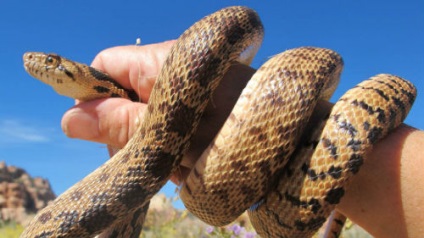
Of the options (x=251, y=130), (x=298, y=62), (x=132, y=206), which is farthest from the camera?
(x=132, y=206)

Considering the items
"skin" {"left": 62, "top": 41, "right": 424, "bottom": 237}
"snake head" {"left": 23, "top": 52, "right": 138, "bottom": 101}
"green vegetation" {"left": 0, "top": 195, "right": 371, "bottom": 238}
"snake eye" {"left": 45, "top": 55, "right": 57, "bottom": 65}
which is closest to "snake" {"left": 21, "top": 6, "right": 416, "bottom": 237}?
"skin" {"left": 62, "top": 41, "right": 424, "bottom": 237}

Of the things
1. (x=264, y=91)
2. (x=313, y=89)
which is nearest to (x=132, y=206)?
(x=264, y=91)

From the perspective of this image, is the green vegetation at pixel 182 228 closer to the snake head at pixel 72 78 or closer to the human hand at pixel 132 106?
the human hand at pixel 132 106

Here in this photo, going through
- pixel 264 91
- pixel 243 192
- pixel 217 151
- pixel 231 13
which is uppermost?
pixel 231 13

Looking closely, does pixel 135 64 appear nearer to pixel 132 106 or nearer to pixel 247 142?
pixel 132 106

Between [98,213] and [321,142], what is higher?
[321,142]

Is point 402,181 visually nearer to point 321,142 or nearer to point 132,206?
point 321,142

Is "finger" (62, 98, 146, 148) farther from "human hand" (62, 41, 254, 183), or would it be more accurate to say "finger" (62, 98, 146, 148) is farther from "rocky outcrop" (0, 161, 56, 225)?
"rocky outcrop" (0, 161, 56, 225)
